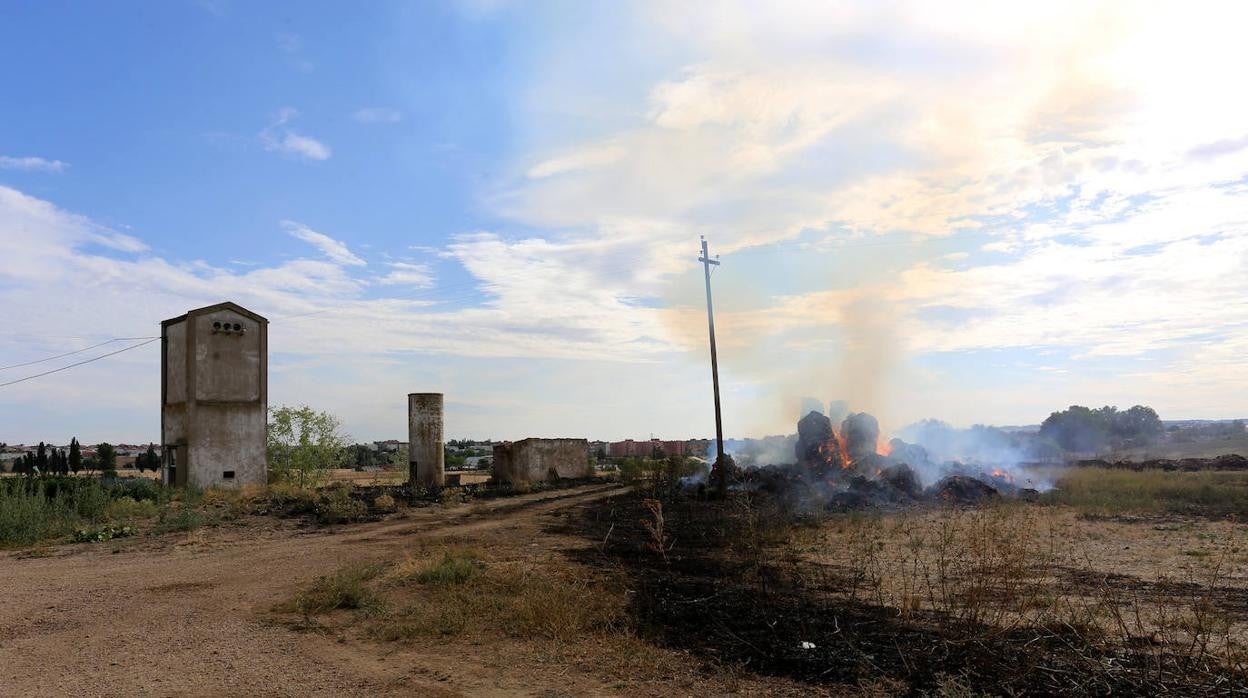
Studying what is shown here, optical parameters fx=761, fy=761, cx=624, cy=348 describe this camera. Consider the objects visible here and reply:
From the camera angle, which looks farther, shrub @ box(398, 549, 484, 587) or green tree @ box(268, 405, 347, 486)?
green tree @ box(268, 405, 347, 486)

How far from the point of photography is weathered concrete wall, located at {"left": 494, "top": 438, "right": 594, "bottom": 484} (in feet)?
114

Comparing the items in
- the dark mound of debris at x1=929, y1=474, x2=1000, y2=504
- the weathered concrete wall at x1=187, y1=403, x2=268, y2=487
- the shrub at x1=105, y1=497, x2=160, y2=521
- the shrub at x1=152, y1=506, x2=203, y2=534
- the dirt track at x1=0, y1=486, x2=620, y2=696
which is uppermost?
the weathered concrete wall at x1=187, y1=403, x2=268, y2=487

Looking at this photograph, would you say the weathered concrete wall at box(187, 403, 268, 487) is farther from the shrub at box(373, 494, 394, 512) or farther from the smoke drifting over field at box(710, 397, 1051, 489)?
the smoke drifting over field at box(710, 397, 1051, 489)

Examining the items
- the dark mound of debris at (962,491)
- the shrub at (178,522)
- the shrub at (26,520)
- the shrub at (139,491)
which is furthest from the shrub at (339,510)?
the dark mound of debris at (962,491)

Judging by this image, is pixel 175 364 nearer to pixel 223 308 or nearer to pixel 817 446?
pixel 223 308

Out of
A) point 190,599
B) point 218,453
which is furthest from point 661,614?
point 218,453

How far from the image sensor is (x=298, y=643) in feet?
26.8

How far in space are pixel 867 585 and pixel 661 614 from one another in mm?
3682

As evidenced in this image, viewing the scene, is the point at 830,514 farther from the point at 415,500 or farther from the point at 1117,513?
the point at 415,500

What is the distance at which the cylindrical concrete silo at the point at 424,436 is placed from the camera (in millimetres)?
32438

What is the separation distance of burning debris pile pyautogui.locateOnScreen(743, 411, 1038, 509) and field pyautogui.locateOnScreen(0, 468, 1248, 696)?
732 centimetres

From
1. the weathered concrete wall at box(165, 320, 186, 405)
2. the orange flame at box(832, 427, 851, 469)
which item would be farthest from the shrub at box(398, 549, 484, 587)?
the orange flame at box(832, 427, 851, 469)

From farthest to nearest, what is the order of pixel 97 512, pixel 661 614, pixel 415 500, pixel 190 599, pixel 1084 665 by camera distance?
pixel 415 500 < pixel 97 512 < pixel 190 599 < pixel 661 614 < pixel 1084 665

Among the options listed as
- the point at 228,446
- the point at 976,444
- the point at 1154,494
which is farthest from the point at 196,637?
the point at 976,444
